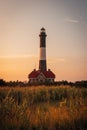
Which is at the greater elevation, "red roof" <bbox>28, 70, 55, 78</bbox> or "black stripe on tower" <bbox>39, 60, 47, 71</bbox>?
"black stripe on tower" <bbox>39, 60, 47, 71</bbox>

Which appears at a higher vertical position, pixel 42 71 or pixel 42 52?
pixel 42 52

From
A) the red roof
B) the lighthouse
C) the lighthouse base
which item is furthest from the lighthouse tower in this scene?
the lighthouse base

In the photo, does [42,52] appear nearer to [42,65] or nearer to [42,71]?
[42,65]

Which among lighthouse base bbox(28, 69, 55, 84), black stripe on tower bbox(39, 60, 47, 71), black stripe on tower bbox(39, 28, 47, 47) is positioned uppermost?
black stripe on tower bbox(39, 28, 47, 47)

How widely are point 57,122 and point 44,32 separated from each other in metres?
54.0

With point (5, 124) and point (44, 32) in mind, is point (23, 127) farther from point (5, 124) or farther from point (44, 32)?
point (44, 32)

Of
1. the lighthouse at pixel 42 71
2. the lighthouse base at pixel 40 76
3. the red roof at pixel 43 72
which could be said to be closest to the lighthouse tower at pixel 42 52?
the lighthouse at pixel 42 71

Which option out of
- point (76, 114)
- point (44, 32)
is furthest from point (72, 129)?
→ point (44, 32)

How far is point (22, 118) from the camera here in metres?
8.06

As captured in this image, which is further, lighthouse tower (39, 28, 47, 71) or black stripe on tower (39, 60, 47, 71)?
black stripe on tower (39, 60, 47, 71)

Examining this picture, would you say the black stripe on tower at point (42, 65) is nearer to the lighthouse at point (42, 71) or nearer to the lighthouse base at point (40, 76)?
the lighthouse at point (42, 71)

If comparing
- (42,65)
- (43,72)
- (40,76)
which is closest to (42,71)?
(43,72)

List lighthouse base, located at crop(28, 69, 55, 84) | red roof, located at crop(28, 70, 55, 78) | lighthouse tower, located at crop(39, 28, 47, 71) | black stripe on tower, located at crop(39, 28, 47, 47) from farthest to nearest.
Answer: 1. red roof, located at crop(28, 70, 55, 78)
2. lighthouse base, located at crop(28, 69, 55, 84)
3. black stripe on tower, located at crop(39, 28, 47, 47)
4. lighthouse tower, located at crop(39, 28, 47, 71)

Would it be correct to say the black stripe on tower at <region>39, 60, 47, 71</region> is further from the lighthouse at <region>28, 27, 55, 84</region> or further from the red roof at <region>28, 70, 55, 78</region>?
the red roof at <region>28, 70, 55, 78</region>
